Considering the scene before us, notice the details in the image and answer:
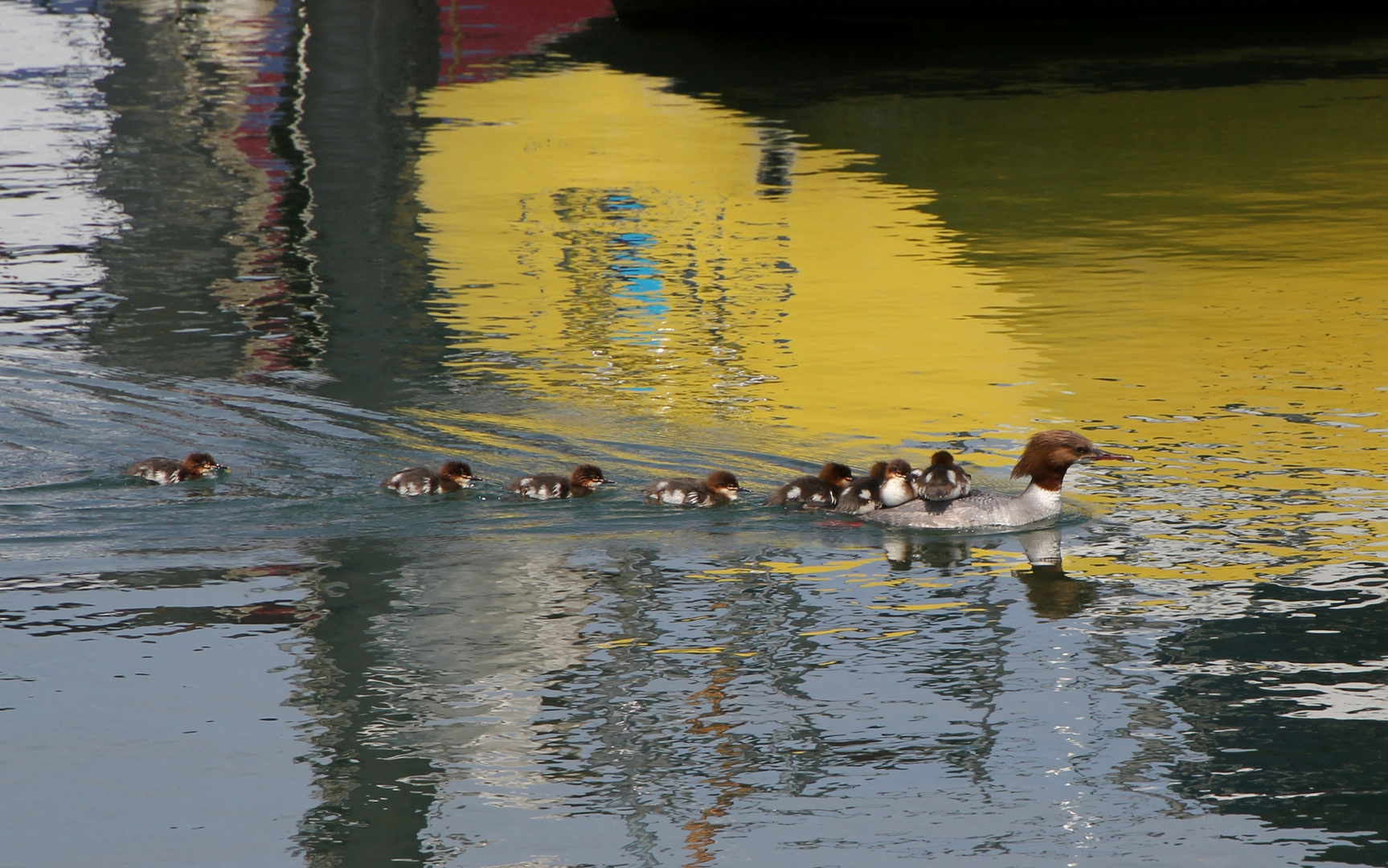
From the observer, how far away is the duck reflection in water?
670 centimetres

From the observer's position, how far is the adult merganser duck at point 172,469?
8344 millimetres

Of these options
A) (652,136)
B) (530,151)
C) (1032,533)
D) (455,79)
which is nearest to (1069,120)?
(652,136)

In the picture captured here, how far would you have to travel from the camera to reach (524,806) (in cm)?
513

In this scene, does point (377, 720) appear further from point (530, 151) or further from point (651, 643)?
point (530, 151)

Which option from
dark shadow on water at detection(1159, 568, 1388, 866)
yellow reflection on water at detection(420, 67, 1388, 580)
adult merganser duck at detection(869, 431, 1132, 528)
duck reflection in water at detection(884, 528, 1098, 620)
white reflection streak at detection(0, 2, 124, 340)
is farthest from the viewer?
white reflection streak at detection(0, 2, 124, 340)

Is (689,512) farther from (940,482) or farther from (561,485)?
(940,482)

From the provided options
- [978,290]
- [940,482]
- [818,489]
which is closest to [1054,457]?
[940,482]

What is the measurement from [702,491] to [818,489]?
493mm

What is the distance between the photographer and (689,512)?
7.87m

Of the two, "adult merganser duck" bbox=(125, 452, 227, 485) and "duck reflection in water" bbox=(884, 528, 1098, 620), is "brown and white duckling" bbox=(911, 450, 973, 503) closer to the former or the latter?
"duck reflection in water" bbox=(884, 528, 1098, 620)

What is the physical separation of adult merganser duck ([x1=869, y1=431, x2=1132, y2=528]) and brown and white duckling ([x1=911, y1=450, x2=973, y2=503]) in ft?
0.12

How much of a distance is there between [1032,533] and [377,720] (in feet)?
10.0

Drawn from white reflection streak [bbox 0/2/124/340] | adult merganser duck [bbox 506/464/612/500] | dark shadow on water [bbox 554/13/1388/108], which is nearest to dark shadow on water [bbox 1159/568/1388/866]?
adult merganser duck [bbox 506/464/612/500]

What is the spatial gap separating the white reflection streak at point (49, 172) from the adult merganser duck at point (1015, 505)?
615cm
